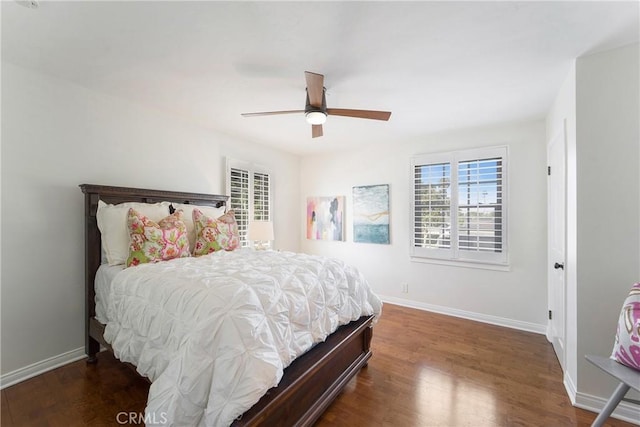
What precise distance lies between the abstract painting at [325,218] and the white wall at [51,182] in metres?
2.69

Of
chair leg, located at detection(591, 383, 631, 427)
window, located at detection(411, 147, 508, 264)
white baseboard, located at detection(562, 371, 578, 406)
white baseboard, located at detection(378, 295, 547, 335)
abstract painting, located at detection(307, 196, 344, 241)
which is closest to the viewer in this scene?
chair leg, located at detection(591, 383, 631, 427)

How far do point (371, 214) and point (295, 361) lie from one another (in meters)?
3.04

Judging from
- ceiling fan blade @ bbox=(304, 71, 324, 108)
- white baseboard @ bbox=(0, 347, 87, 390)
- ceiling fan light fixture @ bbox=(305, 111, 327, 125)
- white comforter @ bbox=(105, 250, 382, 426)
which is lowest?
white baseboard @ bbox=(0, 347, 87, 390)

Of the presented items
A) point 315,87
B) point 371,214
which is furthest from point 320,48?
point 371,214

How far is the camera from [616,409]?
6.09 ft

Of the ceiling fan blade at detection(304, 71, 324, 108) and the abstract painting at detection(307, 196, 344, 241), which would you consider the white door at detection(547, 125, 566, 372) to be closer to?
the ceiling fan blade at detection(304, 71, 324, 108)

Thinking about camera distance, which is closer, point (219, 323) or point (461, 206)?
point (219, 323)

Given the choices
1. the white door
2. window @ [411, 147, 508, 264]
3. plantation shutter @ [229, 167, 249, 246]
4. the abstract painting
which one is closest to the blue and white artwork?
the abstract painting

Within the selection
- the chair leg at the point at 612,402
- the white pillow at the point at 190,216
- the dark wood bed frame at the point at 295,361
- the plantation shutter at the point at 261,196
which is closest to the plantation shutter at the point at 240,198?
the plantation shutter at the point at 261,196

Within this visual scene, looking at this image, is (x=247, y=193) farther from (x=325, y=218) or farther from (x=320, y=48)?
(x=320, y=48)

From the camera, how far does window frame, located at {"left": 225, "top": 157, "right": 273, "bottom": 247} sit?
154 inches

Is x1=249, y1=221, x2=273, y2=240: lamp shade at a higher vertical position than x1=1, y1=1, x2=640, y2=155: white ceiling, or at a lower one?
lower

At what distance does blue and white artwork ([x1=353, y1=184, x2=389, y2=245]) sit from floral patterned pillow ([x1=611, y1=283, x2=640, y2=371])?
2903 mm

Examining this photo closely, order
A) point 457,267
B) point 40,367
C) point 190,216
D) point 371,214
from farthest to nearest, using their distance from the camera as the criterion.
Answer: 1. point 371,214
2. point 457,267
3. point 190,216
4. point 40,367
